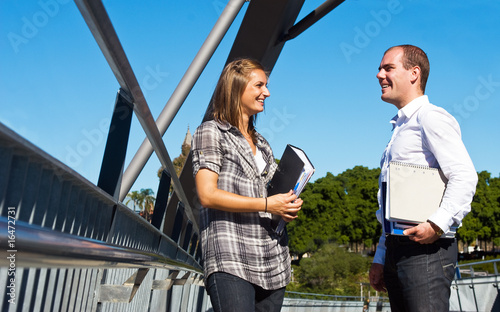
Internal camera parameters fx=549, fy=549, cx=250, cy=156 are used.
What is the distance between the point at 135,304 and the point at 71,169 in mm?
1935

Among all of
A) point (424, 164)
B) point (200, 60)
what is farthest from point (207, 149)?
point (200, 60)

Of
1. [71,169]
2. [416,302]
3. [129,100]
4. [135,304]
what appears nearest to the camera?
[71,169]

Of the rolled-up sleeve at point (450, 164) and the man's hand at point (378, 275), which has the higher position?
the rolled-up sleeve at point (450, 164)

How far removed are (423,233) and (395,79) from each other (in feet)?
2.70

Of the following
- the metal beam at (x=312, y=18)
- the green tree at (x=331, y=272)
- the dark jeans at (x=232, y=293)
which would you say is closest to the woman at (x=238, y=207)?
the dark jeans at (x=232, y=293)

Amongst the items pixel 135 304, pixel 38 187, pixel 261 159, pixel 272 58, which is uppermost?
pixel 272 58

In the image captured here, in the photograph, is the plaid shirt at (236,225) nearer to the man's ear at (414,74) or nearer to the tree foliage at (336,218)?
the man's ear at (414,74)

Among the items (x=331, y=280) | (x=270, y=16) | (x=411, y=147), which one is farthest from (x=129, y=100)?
(x=331, y=280)

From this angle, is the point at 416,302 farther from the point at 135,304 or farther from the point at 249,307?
the point at 135,304

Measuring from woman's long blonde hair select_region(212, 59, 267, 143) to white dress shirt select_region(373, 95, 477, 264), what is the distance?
80 centimetres

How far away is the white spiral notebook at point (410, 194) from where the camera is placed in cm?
243

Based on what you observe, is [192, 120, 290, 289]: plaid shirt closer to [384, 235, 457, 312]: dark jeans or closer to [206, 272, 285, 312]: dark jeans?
[206, 272, 285, 312]: dark jeans

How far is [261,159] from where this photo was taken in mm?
2525

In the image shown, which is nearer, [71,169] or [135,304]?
[71,169]
